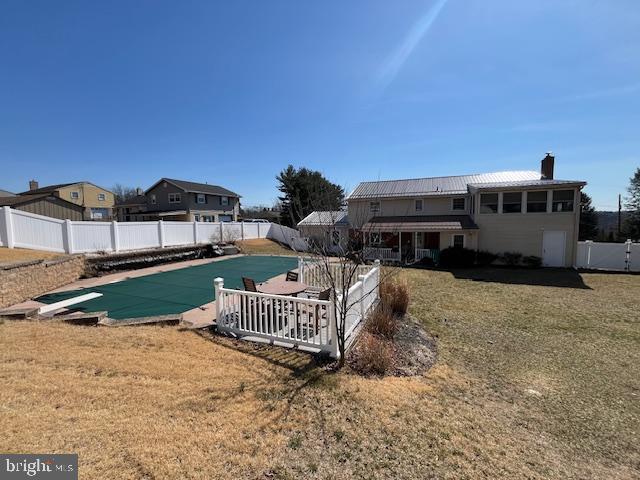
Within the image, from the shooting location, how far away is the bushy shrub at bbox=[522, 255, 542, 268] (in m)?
17.6

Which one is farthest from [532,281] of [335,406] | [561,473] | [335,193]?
[335,406]

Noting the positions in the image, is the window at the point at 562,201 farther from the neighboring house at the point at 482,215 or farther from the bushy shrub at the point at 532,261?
the bushy shrub at the point at 532,261

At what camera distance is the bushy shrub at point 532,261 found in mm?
17562

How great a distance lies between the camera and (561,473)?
2.98 m

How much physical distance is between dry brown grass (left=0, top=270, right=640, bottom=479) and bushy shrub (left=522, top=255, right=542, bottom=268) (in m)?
13.1

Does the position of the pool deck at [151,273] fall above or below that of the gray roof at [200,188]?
below

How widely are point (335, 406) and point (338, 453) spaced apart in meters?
0.75

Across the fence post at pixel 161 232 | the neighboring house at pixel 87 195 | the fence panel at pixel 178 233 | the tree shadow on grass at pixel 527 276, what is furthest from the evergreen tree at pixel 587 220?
the neighboring house at pixel 87 195

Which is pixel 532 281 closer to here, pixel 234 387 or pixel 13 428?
pixel 234 387

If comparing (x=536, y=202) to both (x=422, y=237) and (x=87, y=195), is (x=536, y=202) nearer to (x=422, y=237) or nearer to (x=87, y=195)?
(x=422, y=237)

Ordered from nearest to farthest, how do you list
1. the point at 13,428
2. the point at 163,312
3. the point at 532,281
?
the point at 13,428 < the point at 163,312 < the point at 532,281

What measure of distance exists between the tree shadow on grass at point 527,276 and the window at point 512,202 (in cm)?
389

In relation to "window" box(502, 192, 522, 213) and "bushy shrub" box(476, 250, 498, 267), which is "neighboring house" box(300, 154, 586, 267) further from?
"bushy shrub" box(476, 250, 498, 267)

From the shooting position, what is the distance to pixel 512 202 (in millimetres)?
18266
